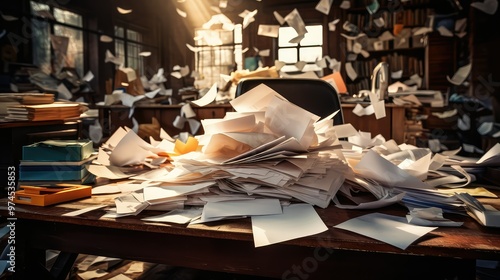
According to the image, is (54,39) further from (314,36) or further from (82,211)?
(82,211)

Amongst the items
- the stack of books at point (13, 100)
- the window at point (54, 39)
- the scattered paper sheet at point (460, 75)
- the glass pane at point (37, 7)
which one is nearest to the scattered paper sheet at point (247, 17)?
the window at point (54, 39)

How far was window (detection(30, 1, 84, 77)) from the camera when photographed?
185 inches

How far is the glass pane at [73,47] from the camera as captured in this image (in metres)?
5.14

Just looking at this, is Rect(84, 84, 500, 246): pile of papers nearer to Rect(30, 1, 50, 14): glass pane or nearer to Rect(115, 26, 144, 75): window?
Rect(30, 1, 50, 14): glass pane

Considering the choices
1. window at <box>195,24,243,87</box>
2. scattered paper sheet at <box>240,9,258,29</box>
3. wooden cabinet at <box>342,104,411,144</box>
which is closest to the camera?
wooden cabinet at <box>342,104,411,144</box>

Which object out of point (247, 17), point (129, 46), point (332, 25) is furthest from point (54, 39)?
point (332, 25)

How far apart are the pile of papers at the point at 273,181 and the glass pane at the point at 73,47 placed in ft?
16.8

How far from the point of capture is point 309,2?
20.5 feet

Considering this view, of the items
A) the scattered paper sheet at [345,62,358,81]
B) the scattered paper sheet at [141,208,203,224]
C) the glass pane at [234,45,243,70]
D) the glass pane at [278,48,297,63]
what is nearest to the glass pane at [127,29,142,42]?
the glass pane at [234,45,243,70]

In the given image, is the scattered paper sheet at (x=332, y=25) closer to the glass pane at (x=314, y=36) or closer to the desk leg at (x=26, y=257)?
the glass pane at (x=314, y=36)

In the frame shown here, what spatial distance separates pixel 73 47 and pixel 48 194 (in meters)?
5.37

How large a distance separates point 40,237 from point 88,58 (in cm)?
559

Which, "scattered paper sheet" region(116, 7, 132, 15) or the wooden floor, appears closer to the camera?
the wooden floor

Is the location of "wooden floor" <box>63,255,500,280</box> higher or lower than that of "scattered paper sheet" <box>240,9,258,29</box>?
lower
